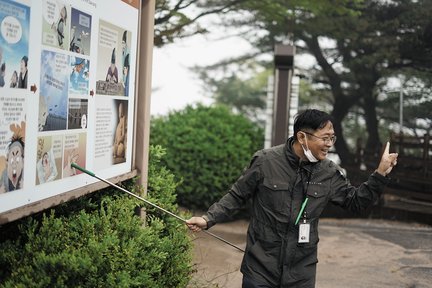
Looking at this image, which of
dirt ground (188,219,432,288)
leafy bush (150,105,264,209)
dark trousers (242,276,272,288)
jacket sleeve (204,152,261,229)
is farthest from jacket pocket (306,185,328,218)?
leafy bush (150,105,264,209)

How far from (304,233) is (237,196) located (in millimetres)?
496

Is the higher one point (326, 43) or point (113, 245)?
point (326, 43)

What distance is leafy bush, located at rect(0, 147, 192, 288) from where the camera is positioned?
9.51ft

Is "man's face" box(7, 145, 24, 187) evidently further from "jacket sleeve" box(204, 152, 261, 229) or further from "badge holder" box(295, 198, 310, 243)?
"badge holder" box(295, 198, 310, 243)

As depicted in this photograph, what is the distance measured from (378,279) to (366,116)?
4132 millimetres

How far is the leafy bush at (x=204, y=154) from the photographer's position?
29.6 feet

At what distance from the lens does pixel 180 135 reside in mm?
9398

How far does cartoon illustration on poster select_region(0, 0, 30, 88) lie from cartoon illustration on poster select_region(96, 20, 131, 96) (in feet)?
2.86

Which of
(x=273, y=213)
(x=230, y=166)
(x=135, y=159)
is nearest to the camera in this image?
(x=273, y=213)

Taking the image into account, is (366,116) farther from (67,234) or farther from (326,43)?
(67,234)

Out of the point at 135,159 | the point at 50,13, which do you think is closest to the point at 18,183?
the point at 50,13

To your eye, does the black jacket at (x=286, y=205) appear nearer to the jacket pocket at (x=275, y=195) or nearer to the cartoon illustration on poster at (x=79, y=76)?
the jacket pocket at (x=275, y=195)

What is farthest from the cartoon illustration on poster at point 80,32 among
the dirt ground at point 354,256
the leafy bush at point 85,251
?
the dirt ground at point 354,256

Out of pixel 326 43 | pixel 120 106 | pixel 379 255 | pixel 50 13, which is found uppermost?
pixel 326 43
